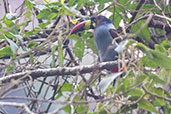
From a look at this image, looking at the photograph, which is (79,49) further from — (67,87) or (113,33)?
(113,33)

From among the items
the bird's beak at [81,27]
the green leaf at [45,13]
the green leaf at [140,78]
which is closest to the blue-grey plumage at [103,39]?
the bird's beak at [81,27]

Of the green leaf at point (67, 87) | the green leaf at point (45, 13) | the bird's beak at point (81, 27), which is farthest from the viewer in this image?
the bird's beak at point (81, 27)

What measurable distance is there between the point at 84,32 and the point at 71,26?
0.81ft

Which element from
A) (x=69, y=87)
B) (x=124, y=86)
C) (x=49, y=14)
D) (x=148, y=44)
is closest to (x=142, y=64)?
A: (x=124, y=86)

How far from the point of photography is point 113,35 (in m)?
1.91

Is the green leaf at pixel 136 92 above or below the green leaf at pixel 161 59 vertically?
below

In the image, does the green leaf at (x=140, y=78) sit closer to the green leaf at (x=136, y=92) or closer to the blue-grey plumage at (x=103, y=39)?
the green leaf at (x=136, y=92)

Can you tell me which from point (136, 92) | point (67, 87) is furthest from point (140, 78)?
point (67, 87)

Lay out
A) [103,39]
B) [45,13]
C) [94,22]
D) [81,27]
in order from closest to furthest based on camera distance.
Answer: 1. [45,13]
2. [81,27]
3. [103,39]
4. [94,22]

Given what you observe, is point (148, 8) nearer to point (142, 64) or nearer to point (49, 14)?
point (49, 14)

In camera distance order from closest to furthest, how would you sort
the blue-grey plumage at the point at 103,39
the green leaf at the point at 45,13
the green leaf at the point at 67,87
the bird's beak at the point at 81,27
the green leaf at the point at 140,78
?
the green leaf at the point at 140,78 → the green leaf at the point at 67,87 → the green leaf at the point at 45,13 → the bird's beak at the point at 81,27 → the blue-grey plumage at the point at 103,39

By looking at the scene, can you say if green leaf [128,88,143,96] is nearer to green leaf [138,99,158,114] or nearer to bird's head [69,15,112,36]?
green leaf [138,99,158,114]

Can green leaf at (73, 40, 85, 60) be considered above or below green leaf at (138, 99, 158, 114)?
above

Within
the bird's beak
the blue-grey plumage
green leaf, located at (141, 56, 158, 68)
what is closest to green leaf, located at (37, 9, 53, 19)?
the bird's beak
